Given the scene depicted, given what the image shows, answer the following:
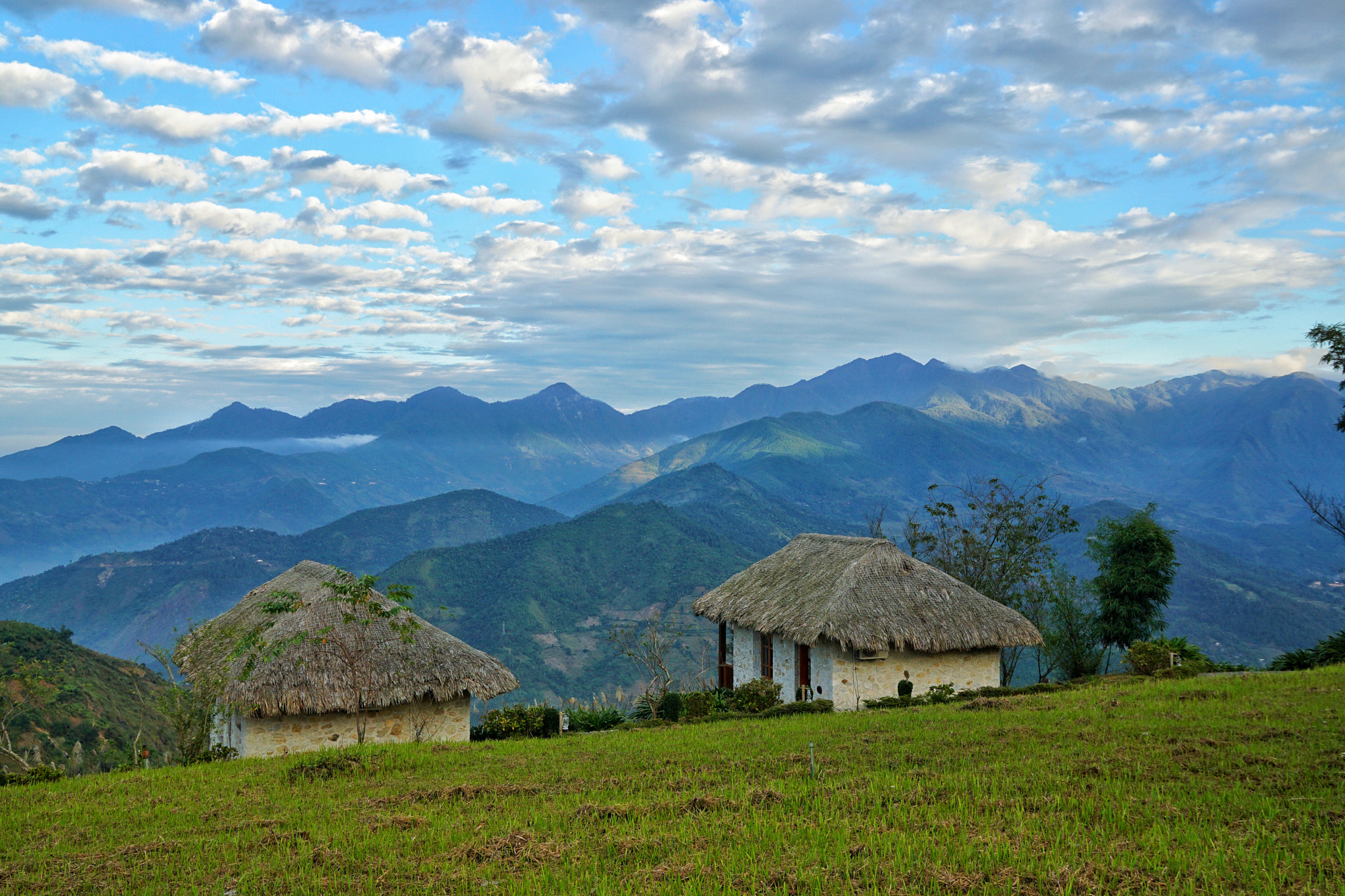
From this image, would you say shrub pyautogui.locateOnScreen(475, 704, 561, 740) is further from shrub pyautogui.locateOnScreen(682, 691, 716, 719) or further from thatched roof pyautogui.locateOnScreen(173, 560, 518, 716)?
shrub pyautogui.locateOnScreen(682, 691, 716, 719)

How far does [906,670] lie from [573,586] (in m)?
111

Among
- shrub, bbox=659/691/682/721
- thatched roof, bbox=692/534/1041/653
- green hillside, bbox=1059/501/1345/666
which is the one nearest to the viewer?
shrub, bbox=659/691/682/721

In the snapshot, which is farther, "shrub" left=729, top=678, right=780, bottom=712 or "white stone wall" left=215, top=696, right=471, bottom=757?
Answer: "shrub" left=729, top=678, right=780, bottom=712

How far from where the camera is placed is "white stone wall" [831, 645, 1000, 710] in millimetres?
19531

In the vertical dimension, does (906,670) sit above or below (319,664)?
below

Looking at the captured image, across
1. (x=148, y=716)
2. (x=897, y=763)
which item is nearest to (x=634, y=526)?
(x=148, y=716)

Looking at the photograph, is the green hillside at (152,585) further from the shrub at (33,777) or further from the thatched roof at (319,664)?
the shrub at (33,777)

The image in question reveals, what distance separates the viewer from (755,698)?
17.8 metres

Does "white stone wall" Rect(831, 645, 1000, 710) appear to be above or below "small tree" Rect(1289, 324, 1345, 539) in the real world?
below

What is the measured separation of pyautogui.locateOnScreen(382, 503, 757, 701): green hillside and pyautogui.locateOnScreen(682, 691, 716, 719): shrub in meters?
74.8

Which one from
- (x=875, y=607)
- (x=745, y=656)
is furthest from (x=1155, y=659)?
(x=745, y=656)

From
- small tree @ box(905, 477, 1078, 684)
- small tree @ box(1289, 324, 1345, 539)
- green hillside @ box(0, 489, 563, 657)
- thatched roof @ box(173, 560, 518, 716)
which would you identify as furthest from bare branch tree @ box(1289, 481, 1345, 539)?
green hillside @ box(0, 489, 563, 657)

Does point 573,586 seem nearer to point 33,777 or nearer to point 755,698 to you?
point 755,698

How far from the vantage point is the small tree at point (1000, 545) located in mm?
29938
